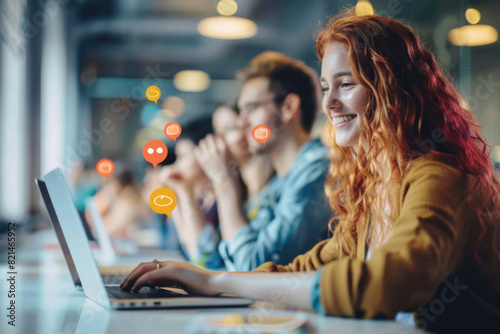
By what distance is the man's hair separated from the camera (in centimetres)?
223

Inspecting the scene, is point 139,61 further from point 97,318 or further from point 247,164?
point 97,318

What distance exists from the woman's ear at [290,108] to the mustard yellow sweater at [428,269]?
1360mm

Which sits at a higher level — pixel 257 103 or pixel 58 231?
pixel 257 103

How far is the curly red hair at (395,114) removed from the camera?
977 millimetres

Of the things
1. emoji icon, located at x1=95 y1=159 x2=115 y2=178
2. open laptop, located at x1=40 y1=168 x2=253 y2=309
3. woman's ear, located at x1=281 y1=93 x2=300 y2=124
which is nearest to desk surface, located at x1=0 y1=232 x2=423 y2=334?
open laptop, located at x1=40 y1=168 x2=253 y2=309

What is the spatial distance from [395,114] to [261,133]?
1.39 m

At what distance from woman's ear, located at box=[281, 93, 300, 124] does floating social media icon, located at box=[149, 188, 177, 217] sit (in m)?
0.74

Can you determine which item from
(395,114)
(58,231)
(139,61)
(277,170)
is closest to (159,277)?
(58,231)

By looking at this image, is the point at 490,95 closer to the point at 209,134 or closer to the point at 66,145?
the point at 209,134

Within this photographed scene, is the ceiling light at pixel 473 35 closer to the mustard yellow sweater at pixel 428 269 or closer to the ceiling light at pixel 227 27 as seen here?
the ceiling light at pixel 227 27

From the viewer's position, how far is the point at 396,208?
945mm

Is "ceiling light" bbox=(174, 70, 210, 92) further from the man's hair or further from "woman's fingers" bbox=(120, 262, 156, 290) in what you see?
"woman's fingers" bbox=(120, 262, 156, 290)

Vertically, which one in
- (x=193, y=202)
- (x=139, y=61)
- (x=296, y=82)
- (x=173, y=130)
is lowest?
(x=193, y=202)

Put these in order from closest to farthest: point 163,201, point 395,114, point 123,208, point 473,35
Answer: point 395,114 → point 473,35 → point 163,201 → point 123,208
